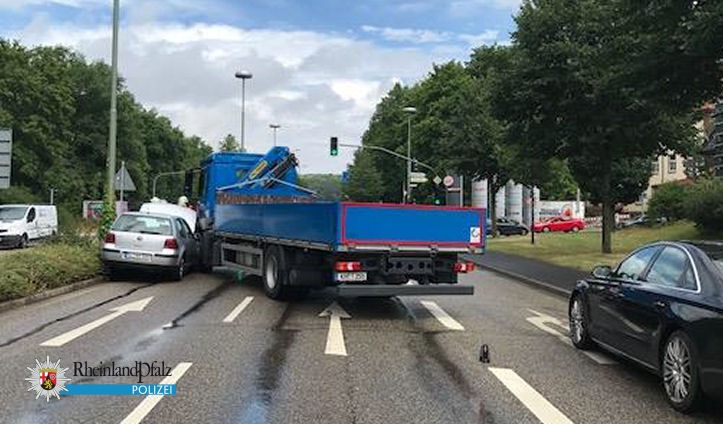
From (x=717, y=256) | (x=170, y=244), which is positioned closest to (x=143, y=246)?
(x=170, y=244)

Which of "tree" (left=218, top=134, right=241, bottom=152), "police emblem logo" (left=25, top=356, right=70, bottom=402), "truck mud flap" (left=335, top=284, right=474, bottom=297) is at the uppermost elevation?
"tree" (left=218, top=134, right=241, bottom=152)

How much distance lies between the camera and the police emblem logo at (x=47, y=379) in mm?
6895

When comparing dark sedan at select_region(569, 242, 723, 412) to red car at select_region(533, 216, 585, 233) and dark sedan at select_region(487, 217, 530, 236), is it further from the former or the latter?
red car at select_region(533, 216, 585, 233)

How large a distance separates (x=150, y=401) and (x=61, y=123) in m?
67.1

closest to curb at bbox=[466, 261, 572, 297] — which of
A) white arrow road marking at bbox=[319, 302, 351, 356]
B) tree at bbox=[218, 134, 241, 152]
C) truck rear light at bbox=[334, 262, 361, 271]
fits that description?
white arrow road marking at bbox=[319, 302, 351, 356]

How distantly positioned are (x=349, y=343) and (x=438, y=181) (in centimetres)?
3519

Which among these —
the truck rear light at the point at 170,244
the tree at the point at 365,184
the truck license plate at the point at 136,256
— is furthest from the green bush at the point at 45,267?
the tree at the point at 365,184

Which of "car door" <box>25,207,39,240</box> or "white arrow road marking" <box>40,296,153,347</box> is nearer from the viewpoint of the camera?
"white arrow road marking" <box>40,296,153,347</box>

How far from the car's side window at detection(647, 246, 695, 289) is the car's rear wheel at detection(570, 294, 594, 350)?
162 centimetres

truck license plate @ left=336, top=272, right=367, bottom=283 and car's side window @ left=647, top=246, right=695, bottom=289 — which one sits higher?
car's side window @ left=647, top=246, right=695, bottom=289

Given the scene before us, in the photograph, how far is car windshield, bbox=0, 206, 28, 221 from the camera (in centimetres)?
3166

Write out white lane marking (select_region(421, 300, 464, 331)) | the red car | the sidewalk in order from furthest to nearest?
the red car, the sidewalk, white lane marking (select_region(421, 300, 464, 331))

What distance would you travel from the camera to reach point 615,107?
80.8 feet

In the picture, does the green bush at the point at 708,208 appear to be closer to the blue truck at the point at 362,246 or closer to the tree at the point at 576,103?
the tree at the point at 576,103
